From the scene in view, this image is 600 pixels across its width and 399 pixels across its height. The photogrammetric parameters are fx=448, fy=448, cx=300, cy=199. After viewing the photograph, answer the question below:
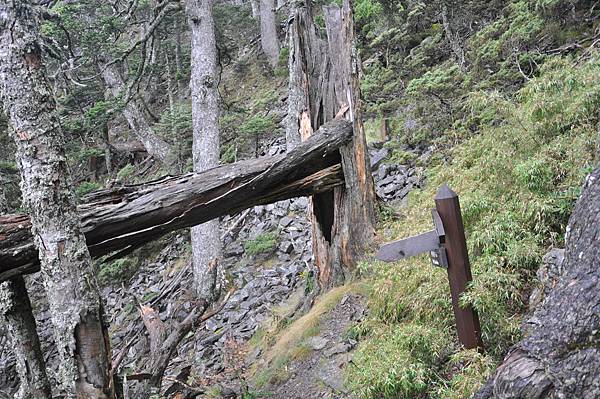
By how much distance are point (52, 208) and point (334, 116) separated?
472 cm

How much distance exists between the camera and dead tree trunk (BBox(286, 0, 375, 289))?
673 cm

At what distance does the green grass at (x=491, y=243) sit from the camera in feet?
11.6

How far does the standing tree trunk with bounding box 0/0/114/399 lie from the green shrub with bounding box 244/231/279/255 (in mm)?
6216

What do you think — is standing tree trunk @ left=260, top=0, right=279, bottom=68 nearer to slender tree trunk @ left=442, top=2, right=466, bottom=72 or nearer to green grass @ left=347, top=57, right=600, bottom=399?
slender tree trunk @ left=442, top=2, right=466, bottom=72

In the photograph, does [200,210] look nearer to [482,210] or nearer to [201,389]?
[201,389]

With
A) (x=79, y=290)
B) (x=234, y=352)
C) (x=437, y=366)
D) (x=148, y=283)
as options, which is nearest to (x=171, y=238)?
(x=148, y=283)

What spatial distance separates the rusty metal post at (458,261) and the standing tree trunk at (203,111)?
264 inches

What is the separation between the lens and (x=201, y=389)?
17.9 ft

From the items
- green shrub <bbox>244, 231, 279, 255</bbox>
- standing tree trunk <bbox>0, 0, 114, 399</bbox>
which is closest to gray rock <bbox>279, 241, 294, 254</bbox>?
green shrub <bbox>244, 231, 279, 255</bbox>

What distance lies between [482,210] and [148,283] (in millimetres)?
9444

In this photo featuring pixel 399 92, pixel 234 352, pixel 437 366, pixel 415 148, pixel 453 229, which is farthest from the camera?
pixel 399 92

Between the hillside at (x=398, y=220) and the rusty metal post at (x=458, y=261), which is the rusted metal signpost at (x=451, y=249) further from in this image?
the hillside at (x=398, y=220)

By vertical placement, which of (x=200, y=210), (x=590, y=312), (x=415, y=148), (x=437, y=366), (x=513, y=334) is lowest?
(x=437, y=366)

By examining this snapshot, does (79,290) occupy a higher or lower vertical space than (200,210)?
lower
